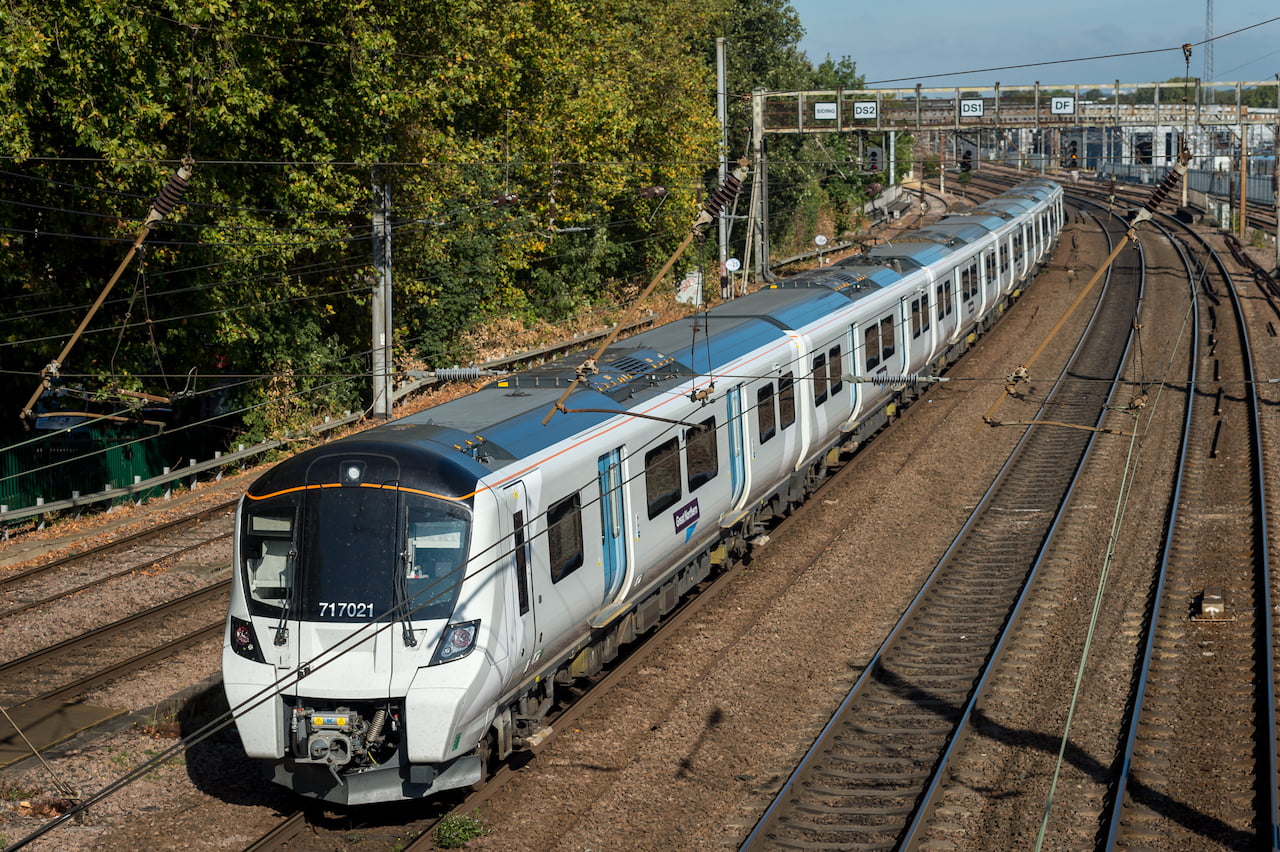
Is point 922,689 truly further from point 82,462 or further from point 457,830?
point 82,462

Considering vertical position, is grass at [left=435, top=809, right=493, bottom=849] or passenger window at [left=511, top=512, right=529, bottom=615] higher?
passenger window at [left=511, top=512, right=529, bottom=615]

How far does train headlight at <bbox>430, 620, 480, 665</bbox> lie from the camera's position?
9461 millimetres

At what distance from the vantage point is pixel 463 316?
33.2 metres

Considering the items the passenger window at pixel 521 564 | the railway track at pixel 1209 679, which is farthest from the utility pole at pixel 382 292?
the passenger window at pixel 521 564

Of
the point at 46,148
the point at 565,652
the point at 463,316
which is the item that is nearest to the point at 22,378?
the point at 46,148

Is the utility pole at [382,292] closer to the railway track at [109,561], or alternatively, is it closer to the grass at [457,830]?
the railway track at [109,561]

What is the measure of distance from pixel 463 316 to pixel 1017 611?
21467 millimetres

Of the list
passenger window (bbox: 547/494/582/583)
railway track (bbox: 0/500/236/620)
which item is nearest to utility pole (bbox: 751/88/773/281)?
railway track (bbox: 0/500/236/620)

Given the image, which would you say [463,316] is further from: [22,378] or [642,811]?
[642,811]

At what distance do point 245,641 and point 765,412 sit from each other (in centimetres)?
836

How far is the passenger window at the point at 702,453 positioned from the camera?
14.0m

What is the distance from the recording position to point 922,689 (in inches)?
495

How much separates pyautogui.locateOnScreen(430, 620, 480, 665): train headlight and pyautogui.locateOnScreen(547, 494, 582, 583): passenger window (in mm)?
1407

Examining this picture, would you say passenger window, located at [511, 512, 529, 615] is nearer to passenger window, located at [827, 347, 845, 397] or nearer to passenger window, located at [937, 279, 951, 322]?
passenger window, located at [827, 347, 845, 397]
